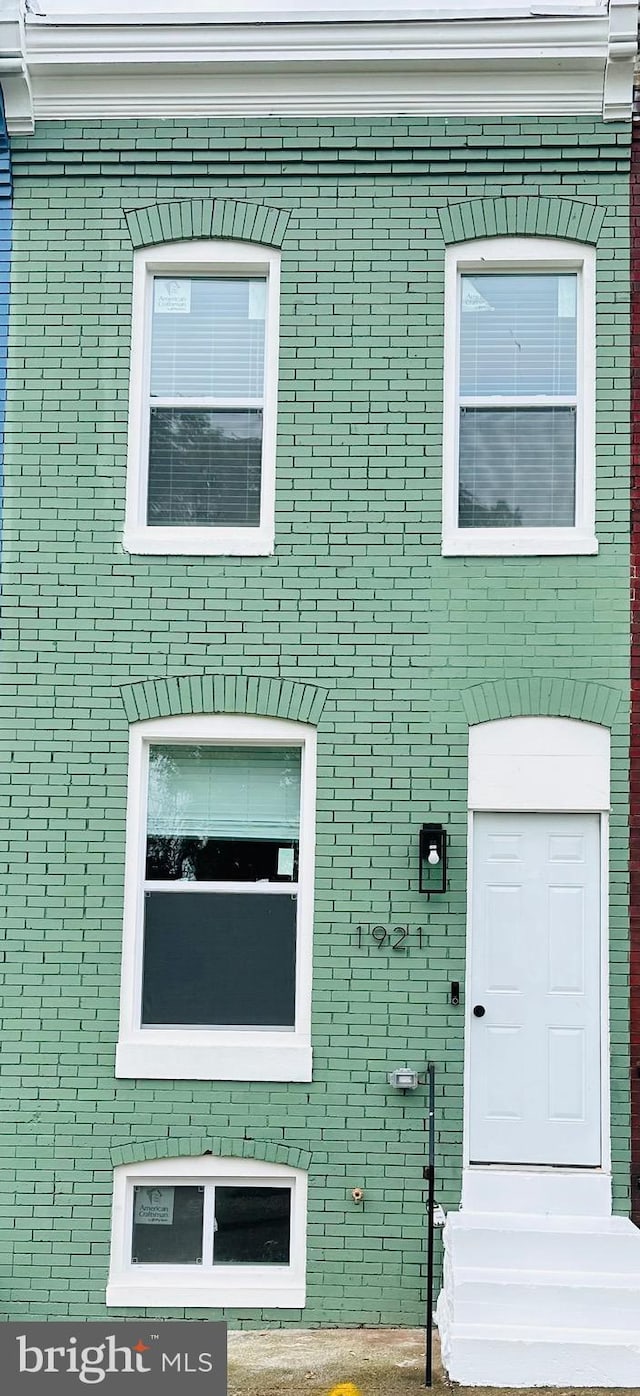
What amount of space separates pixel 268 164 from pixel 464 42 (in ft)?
4.45

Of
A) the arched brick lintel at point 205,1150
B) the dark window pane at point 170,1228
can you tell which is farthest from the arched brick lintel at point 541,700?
the dark window pane at point 170,1228

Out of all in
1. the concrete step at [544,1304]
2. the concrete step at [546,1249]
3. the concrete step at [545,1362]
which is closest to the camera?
the concrete step at [545,1362]

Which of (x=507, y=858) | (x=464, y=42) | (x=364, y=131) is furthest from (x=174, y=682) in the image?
(x=464, y=42)

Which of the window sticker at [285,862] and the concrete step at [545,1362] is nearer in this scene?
the concrete step at [545,1362]

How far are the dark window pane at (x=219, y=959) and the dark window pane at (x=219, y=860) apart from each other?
0.11m

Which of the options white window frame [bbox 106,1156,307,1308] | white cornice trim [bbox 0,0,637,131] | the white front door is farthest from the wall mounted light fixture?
white cornice trim [bbox 0,0,637,131]

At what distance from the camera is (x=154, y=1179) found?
824 centimetres

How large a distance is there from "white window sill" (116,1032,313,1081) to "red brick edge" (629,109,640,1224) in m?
1.87

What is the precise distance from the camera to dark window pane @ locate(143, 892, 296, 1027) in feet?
27.6

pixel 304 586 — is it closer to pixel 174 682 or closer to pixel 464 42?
pixel 174 682

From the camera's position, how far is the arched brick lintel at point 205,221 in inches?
344

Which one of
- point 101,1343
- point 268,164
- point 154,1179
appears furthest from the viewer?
point 268,164

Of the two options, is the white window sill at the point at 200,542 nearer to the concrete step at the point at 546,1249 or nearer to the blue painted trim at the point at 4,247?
the blue painted trim at the point at 4,247

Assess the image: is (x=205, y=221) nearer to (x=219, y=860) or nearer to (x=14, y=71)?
(x=14, y=71)
